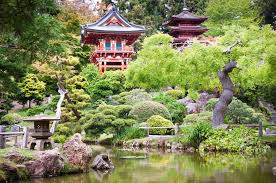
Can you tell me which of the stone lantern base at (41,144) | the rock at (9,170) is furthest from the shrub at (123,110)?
the rock at (9,170)

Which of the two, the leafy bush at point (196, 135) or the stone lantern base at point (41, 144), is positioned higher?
the leafy bush at point (196, 135)

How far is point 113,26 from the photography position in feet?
98.5

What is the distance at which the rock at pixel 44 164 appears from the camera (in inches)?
368

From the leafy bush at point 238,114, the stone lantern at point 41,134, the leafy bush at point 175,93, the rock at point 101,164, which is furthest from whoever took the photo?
the leafy bush at point 175,93

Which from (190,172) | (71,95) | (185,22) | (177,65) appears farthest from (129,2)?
(190,172)

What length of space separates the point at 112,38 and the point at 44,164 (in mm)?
21020

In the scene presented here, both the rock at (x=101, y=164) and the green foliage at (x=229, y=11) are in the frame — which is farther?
the green foliage at (x=229, y=11)

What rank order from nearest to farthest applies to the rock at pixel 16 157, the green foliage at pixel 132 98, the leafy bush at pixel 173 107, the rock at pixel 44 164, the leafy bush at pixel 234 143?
the rock at pixel 16 157
the rock at pixel 44 164
the leafy bush at pixel 234 143
the leafy bush at pixel 173 107
the green foliage at pixel 132 98

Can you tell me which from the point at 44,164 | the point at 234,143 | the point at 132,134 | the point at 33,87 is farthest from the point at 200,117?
the point at 44,164

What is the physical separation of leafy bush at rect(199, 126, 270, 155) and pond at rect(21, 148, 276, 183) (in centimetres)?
103

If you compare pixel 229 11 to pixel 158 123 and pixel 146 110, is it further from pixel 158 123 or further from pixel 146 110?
pixel 158 123

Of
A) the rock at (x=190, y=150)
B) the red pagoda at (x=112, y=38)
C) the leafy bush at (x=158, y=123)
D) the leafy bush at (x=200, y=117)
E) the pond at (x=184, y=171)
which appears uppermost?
the red pagoda at (x=112, y=38)

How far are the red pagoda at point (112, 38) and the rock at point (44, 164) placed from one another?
63.2 ft

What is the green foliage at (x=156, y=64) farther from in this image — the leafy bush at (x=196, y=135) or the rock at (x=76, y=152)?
the rock at (x=76, y=152)
